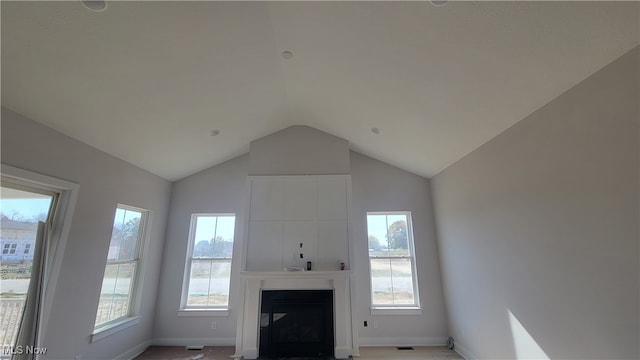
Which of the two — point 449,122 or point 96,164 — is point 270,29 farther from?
point 96,164

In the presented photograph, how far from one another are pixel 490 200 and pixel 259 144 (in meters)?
3.75

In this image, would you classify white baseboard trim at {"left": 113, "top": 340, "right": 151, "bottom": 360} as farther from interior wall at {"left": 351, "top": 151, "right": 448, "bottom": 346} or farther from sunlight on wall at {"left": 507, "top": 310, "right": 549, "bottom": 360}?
sunlight on wall at {"left": 507, "top": 310, "right": 549, "bottom": 360}

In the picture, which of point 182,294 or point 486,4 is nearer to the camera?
point 486,4

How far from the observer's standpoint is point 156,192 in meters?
4.75

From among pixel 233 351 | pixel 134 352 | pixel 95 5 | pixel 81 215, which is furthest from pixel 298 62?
pixel 134 352

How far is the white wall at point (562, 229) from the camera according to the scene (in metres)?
1.88

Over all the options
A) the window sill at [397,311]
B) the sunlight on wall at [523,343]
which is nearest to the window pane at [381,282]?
the window sill at [397,311]

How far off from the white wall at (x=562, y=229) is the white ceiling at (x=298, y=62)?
283 mm

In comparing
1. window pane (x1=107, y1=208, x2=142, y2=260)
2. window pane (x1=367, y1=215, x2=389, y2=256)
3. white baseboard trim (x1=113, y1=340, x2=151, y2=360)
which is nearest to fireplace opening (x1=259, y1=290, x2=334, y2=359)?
window pane (x1=367, y1=215, x2=389, y2=256)

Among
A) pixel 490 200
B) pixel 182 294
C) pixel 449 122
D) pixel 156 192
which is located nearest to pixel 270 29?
pixel 449 122

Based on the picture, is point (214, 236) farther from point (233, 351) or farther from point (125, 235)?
point (233, 351)

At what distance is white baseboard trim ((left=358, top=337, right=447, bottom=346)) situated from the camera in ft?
14.8

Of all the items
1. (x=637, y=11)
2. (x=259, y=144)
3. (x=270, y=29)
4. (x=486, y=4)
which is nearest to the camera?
(x=637, y=11)

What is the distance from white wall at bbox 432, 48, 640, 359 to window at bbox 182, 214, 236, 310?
4080mm
